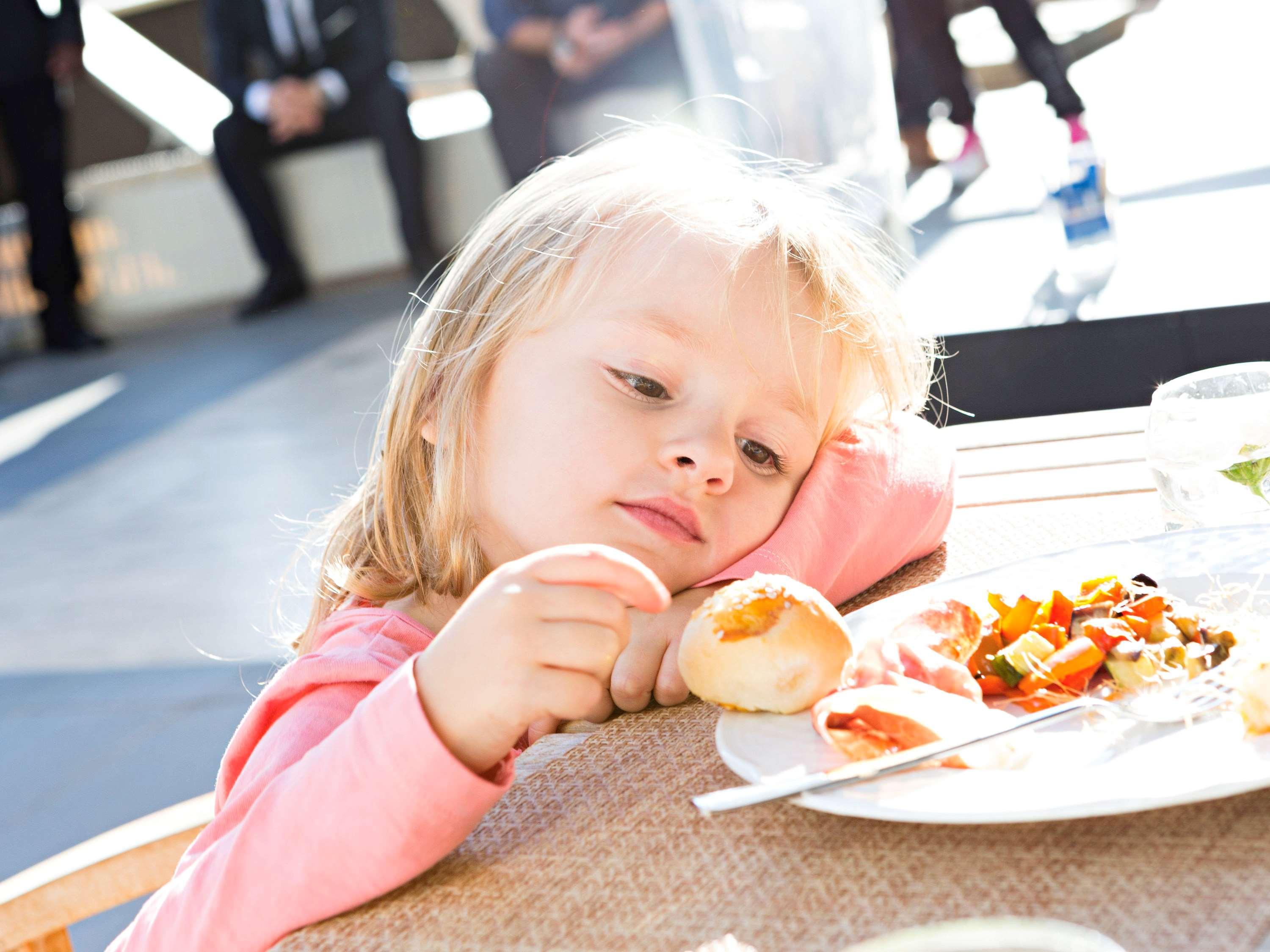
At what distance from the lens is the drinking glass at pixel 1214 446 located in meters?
0.71

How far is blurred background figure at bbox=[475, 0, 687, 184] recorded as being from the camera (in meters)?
4.12

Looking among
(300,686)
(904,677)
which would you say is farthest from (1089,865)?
(300,686)

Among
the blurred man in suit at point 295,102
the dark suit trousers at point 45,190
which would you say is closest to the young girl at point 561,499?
the blurred man in suit at point 295,102

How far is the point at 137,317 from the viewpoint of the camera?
662cm

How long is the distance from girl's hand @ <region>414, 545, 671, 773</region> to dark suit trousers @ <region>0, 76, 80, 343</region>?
19.9 feet

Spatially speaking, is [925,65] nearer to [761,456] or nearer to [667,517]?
[761,456]

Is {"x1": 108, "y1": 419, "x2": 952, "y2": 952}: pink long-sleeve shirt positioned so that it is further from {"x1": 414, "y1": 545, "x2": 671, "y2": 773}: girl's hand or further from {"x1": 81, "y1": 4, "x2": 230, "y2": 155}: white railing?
{"x1": 81, "y1": 4, "x2": 230, "y2": 155}: white railing

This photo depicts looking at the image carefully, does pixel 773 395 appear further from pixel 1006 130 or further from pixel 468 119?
pixel 468 119

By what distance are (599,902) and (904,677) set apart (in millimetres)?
171

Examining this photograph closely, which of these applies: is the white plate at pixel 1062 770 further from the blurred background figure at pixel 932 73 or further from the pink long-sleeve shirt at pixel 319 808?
the blurred background figure at pixel 932 73

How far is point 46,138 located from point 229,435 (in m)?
2.77

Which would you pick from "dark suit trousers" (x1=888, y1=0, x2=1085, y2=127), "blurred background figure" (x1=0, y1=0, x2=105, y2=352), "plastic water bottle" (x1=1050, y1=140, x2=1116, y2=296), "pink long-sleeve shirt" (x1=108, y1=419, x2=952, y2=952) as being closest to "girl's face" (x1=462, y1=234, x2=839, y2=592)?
"pink long-sleeve shirt" (x1=108, y1=419, x2=952, y2=952)

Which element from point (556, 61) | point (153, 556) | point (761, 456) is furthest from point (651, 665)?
point (556, 61)

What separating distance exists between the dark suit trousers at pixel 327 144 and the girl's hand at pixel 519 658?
544 cm
